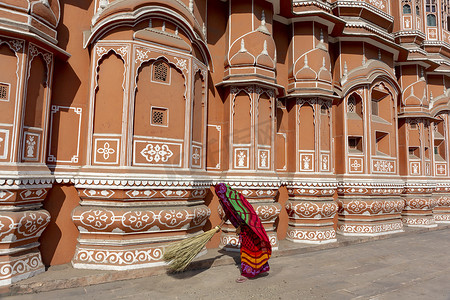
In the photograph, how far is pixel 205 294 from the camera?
439cm

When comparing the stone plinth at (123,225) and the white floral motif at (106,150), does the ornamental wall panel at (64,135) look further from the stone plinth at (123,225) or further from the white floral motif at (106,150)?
the stone plinth at (123,225)

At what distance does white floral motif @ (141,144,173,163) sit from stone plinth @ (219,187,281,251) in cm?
198

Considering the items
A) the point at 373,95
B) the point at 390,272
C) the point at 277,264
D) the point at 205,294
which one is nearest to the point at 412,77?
the point at 373,95

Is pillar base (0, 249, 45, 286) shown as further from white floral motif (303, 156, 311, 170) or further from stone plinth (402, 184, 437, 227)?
stone plinth (402, 184, 437, 227)

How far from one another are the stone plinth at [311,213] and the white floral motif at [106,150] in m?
4.80

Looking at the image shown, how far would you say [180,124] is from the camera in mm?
5992

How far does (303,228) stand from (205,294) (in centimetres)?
417

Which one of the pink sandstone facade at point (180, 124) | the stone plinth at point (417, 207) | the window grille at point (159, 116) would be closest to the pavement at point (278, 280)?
the pink sandstone facade at point (180, 124)

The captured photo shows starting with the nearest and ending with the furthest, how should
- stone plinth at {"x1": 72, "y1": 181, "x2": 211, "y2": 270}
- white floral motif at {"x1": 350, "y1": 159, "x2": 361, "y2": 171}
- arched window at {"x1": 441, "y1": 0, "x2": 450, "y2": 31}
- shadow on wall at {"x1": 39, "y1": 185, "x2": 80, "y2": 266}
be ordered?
stone plinth at {"x1": 72, "y1": 181, "x2": 211, "y2": 270}
shadow on wall at {"x1": 39, "y1": 185, "x2": 80, "y2": 266}
white floral motif at {"x1": 350, "y1": 159, "x2": 361, "y2": 171}
arched window at {"x1": 441, "y1": 0, "x2": 450, "y2": 31}

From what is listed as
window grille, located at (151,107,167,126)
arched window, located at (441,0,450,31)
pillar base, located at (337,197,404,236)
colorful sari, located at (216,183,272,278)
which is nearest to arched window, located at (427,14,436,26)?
arched window, located at (441,0,450,31)

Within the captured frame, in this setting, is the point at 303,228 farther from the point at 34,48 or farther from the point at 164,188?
the point at 34,48

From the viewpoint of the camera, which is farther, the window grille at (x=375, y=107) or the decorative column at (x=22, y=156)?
the window grille at (x=375, y=107)

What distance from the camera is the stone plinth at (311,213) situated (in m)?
7.78

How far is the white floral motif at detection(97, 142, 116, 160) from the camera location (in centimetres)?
541
